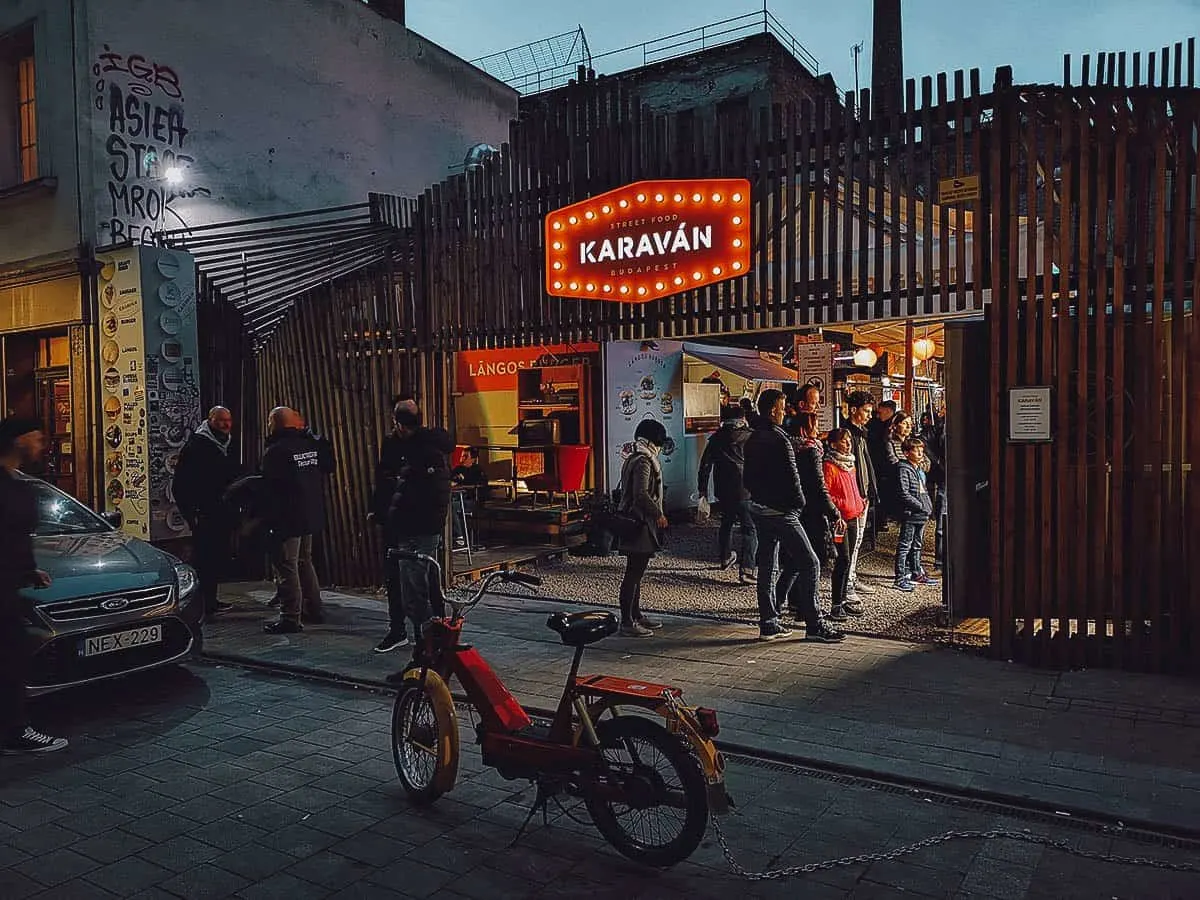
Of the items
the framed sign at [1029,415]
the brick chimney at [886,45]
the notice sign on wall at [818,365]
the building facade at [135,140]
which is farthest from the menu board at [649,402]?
the brick chimney at [886,45]

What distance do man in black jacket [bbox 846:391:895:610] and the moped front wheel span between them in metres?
4.90

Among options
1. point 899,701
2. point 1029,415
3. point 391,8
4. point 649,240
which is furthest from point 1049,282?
point 391,8

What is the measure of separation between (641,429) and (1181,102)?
4422mm

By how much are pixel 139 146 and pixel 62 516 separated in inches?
248

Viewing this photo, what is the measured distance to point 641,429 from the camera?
25.2 feet

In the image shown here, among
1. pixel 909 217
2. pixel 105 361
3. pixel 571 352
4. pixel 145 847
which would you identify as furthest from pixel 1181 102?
pixel 105 361

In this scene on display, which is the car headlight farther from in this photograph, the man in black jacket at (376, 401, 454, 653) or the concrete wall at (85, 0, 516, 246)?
the concrete wall at (85, 0, 516, 246)

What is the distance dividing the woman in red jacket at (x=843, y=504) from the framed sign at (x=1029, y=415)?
74.1 inches

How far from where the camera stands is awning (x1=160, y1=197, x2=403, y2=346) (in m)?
10.6

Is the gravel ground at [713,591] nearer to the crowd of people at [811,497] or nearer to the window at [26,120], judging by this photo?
the crowd of people at [811,497]

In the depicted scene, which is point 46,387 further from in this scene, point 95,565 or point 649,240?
point 649,240

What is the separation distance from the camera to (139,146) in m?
11.6

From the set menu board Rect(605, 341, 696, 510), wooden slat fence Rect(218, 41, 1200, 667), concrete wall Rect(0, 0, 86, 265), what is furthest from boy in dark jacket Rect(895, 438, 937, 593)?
concrete wall Rect(0, 0, 86, 265)

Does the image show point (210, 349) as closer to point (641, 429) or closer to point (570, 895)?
point (641, 429)
